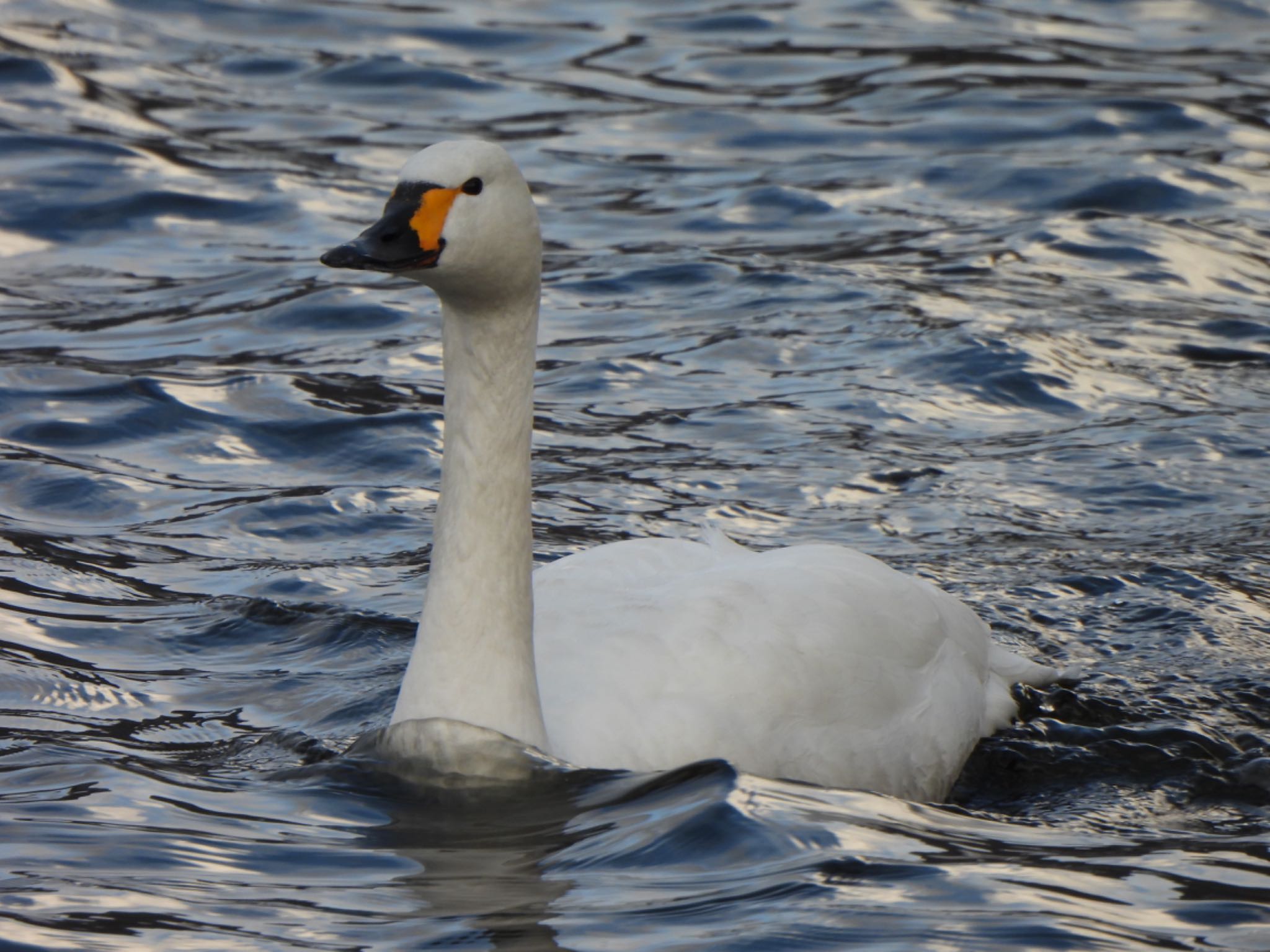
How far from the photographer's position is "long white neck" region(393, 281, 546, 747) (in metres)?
4.89

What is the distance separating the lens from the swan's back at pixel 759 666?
4.90 metres

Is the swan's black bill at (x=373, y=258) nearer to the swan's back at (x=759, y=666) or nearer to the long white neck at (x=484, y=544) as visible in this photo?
the long white neck at (x=484, y=544)

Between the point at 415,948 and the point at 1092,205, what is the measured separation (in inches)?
365

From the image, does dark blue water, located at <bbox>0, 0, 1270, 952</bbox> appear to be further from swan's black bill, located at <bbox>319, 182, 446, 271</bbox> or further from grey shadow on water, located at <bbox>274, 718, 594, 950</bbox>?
swan's black bill, located at <bbox>319, 182, 446, 271</bbox>

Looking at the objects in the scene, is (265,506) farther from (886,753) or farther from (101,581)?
(886,753)

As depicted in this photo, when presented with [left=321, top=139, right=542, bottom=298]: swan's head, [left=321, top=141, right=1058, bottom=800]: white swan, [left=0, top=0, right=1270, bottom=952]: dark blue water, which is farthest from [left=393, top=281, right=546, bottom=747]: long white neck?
[left=0, top=0, right=1270, bottom=952]: dark blue water

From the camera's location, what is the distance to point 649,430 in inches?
345

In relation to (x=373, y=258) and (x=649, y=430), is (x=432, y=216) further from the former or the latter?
(x=649, y=430)

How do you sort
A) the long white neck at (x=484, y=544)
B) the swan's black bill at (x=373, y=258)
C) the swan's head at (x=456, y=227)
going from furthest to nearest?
the long white neck at (x=484, y=544)
the swan's head at (x=456, y=227)
the swan's black bill at (x=373, y=258)

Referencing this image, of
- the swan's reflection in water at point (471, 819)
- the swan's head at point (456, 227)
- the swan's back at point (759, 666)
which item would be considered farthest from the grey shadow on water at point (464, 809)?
the swan's head at point (456, 227)

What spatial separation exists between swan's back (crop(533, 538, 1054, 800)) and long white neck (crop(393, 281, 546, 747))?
201 millimetres

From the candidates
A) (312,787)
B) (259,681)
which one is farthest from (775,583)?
(259,681)

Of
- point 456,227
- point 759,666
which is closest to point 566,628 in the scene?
point 759,666

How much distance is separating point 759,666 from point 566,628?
599mm
